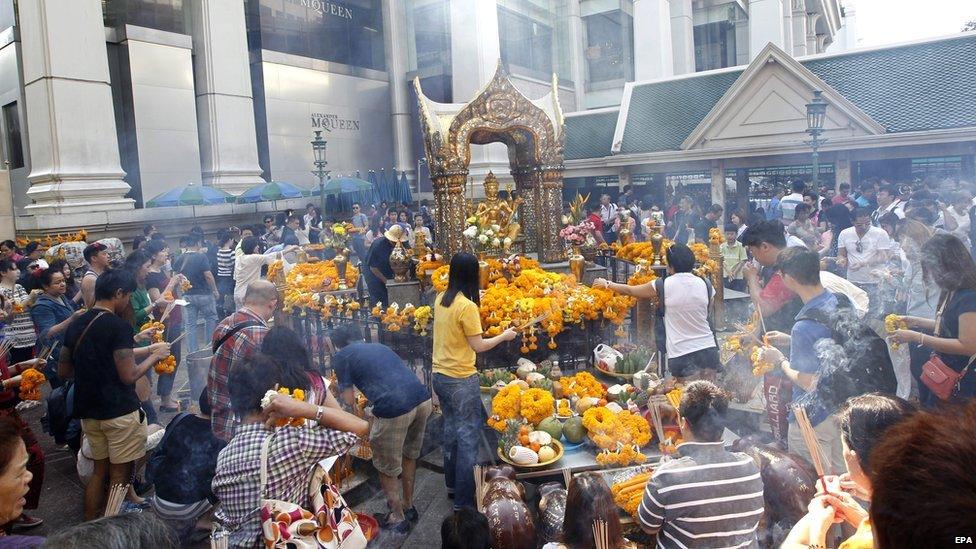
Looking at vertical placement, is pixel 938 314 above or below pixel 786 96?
below

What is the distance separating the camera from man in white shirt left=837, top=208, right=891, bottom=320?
7.51 meters

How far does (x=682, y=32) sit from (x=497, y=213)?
22397 mm

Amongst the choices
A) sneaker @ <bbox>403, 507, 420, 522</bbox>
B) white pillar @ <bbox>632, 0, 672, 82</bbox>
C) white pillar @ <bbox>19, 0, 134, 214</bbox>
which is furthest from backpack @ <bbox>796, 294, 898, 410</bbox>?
white pillar @ <bbox>632, 0, 672, 82</bbox>

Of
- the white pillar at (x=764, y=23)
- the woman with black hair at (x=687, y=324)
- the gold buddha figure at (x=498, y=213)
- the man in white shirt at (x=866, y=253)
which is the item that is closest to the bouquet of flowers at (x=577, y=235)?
the gold buddha figure at (x=498, y=213)

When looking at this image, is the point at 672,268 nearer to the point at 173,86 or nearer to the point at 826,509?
the point at 826,509

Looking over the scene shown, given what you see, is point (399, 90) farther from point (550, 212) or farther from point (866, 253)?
point (866, 253)

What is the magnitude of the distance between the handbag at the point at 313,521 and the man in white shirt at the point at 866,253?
6.93 m

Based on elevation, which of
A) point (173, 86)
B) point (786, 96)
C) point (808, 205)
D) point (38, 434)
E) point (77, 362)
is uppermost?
point (173, 86)

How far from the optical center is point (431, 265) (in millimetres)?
9305

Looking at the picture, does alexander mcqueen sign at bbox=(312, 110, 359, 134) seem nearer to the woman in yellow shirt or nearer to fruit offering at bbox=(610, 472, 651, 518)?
the woman in yellow shirt

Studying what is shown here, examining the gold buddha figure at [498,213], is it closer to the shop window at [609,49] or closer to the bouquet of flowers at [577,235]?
the bouquet of flowers at [577,235]

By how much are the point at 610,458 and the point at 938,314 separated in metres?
2.28

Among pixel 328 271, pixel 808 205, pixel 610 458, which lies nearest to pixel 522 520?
pixel 610 458

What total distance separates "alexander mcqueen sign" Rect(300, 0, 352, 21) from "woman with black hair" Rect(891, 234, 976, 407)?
21316 mm
